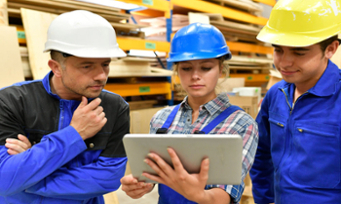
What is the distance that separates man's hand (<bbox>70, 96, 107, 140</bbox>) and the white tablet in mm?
405

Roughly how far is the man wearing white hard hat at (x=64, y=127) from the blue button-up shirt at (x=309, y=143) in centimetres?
83

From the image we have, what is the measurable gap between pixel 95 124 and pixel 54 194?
362 millimetres

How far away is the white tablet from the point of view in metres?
0.84

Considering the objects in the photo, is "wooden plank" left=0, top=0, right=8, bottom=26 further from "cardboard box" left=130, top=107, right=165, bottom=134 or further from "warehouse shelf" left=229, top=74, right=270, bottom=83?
"warehouse shelf" left=229, top=74, right=270, bottom=83

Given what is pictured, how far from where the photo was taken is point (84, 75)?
1290 millimetres

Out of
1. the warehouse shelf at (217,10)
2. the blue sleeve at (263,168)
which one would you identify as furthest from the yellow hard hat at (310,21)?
the warehouse shelf at (217,10)

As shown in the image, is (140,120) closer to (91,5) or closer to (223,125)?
(91,5)

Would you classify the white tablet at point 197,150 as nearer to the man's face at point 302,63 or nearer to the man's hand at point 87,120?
the man's hand at point 87,120

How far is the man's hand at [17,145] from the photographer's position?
119cm

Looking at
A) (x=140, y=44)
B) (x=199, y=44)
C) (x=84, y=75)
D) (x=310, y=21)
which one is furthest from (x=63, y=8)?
(x=310, y=21)

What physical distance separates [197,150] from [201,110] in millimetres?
479

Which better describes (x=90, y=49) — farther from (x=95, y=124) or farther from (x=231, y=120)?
(x=231, y=120)

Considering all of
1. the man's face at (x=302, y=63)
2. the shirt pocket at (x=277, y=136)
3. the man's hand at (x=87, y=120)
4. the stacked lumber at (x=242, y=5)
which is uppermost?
the stacked lumber at (x=242, y=5)

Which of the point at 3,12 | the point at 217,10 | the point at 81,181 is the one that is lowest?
the point at 81,181
